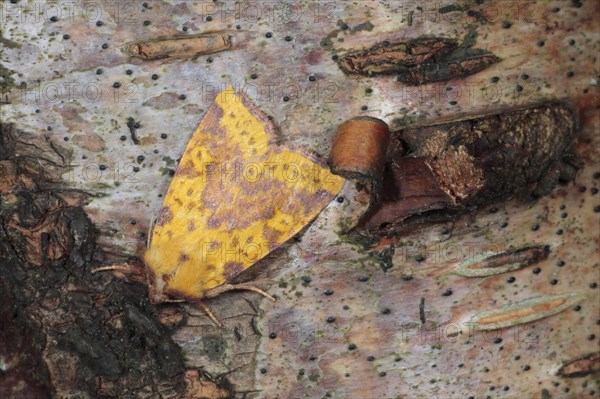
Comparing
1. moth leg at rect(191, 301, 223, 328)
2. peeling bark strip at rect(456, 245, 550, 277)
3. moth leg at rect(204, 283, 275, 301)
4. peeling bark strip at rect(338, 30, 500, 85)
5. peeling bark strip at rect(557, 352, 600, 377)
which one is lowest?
peeling bark strip at rect(557, 352, 600, 377)

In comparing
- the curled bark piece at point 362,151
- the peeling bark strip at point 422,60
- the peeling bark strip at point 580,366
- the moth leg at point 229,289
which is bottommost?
the peeling bark strip at point 580,366

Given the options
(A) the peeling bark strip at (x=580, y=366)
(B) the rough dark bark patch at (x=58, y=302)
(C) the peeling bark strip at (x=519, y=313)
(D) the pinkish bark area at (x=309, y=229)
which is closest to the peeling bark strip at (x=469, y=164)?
(D) the pinkish bark area at (x=309, y=229)

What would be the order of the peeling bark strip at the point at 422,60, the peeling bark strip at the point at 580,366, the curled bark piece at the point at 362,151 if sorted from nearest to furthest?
the curled bark piece at the point at 362,151, the peeling bark strip at the point at 422,60, the peeling bark strip at the point at 580,366

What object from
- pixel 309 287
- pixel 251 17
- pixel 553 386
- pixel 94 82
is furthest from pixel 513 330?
pixel 94 82

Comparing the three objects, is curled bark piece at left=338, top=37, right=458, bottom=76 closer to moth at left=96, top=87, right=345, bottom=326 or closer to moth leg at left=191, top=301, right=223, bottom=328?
moth at left=96, top=87, right=345, bottom=326

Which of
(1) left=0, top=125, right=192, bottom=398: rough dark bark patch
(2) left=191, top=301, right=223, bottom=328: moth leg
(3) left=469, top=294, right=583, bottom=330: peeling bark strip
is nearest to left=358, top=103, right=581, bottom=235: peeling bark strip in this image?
(3) left=469, top=294, right=583, bottom=330: peeling bark strip

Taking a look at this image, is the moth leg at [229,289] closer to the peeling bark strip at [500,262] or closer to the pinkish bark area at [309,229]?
the pinkish bark area at [309,229]
